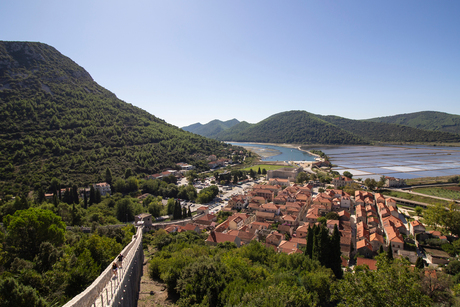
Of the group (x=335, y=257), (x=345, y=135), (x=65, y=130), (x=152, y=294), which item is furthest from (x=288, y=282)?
(x=345, y=135)

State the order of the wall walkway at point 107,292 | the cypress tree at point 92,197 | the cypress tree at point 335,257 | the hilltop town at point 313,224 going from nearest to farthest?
1. the wall walkway at point 107,292
2. the cypress tree at point 335,257
3. the hilltop town at point 313,224
4. the cypress tree at point 92,197

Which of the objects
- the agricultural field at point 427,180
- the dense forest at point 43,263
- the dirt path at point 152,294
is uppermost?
the dense forest at point 43,263

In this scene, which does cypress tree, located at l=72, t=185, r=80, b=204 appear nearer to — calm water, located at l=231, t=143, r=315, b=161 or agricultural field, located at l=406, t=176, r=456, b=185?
agricultural field, located at l=406, t=176, r=456, b=185

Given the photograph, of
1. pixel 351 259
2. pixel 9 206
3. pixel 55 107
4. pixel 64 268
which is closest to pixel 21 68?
pixel 55 107

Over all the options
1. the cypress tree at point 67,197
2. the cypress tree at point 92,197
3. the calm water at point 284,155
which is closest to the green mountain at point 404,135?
the calm water at point 284,155

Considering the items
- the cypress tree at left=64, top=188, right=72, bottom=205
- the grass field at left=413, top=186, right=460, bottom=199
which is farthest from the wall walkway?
the grass field at left=413, top=186, right=460, bottom=199

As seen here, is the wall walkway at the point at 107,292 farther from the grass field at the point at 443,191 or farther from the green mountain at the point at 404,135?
the green mountain at the point at 404,135

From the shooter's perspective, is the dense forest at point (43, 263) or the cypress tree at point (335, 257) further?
the cypress tree at point (335, 257)
